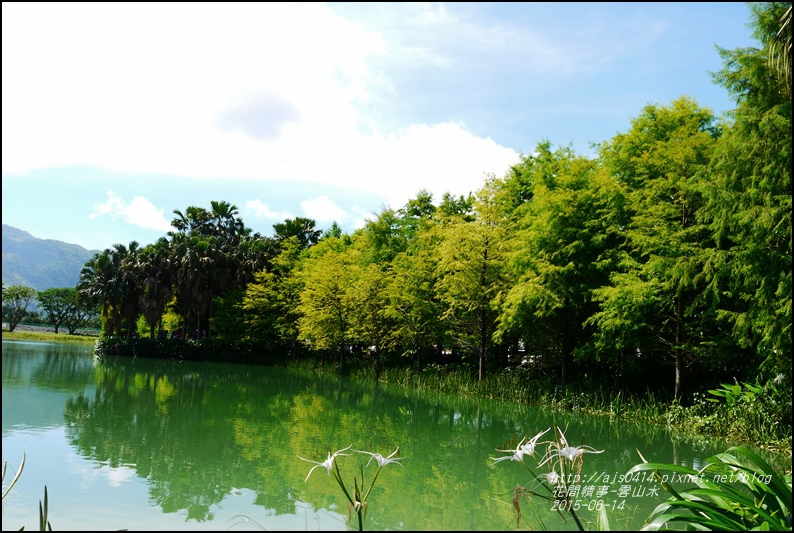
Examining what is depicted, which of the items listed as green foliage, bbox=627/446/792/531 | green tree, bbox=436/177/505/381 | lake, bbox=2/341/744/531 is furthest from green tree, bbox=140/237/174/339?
green foliage, bbox=627/446/792/531

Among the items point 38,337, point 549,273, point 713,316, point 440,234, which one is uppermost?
point 440,234

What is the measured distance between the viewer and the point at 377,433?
40.7 ft

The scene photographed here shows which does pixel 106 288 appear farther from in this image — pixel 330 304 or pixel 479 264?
pixel 479 264

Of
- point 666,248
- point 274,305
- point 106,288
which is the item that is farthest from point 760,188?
point 106,288

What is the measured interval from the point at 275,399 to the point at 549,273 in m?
9.84

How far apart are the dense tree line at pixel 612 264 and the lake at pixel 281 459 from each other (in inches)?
132

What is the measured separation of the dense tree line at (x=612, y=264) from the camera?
12.0 m

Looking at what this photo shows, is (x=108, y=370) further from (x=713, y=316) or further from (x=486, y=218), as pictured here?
(x=713, y=316)

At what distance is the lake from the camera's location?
256 inches

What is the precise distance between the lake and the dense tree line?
132 inches

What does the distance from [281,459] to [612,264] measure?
12309mm

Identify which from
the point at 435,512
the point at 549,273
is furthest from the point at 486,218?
the point at 435,512

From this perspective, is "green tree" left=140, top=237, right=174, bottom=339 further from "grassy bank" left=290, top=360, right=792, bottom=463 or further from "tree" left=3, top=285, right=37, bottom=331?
"tree" left=3, top=285, right=37, bottom=331

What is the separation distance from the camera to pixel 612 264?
17641 mm
